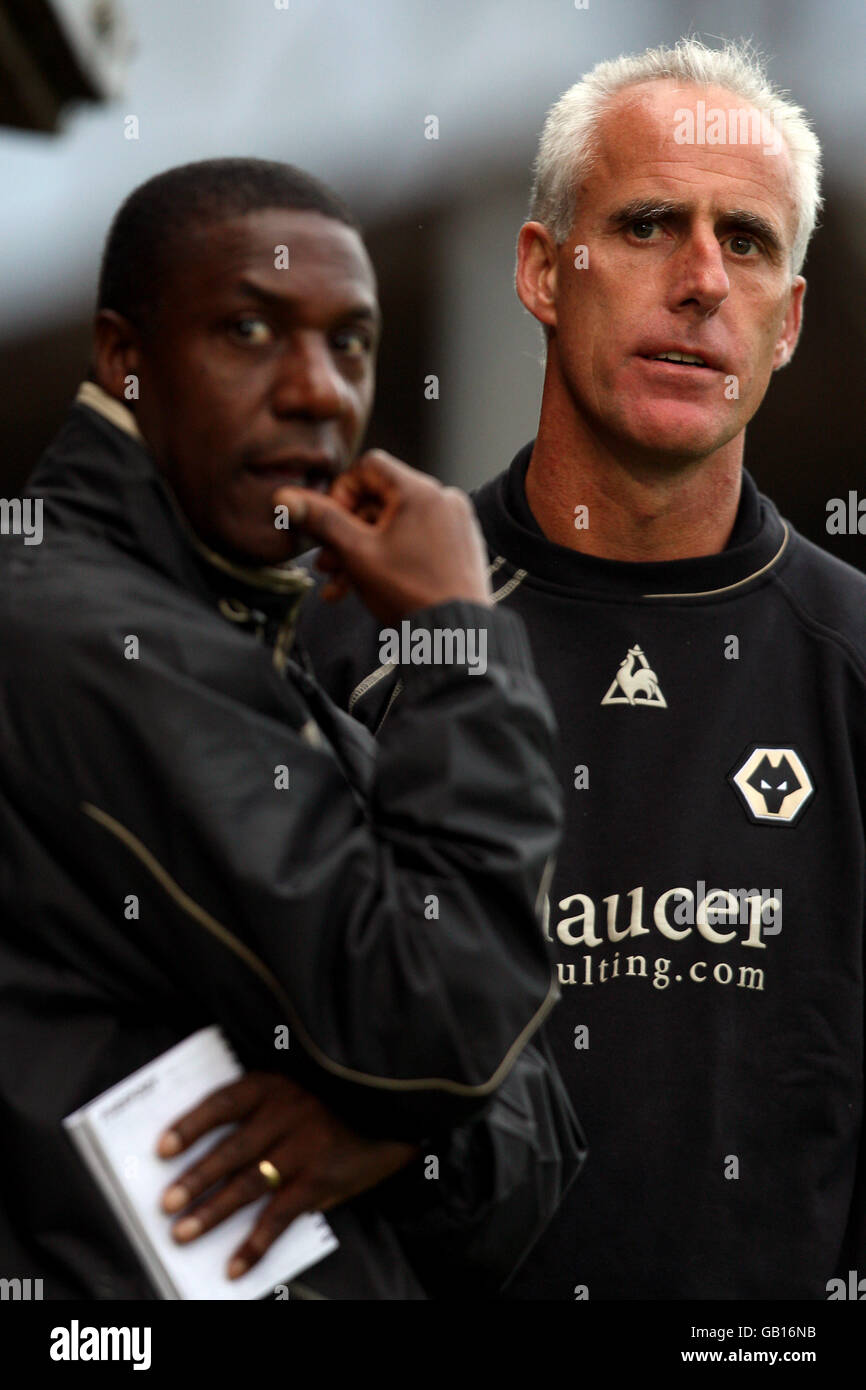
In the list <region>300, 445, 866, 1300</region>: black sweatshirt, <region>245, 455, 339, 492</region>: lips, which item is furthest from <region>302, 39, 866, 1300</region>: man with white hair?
<region>245, 455, 339, 492</region>: lips

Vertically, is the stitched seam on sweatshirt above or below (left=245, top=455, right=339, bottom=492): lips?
below

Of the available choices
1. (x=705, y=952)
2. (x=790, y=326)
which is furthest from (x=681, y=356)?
(x=705, y=952)

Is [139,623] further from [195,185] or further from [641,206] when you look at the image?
[641,206]

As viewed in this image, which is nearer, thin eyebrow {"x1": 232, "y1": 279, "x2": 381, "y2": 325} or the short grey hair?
thin eyebrow {"x1": 232, "y1": 279, "x2": 381, "y2": 325}

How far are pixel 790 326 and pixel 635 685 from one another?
56 centimetres

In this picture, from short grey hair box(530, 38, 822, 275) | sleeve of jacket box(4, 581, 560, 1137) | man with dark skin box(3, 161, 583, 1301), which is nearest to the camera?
sleeve of jacket box(4, 581, 560, 1137)

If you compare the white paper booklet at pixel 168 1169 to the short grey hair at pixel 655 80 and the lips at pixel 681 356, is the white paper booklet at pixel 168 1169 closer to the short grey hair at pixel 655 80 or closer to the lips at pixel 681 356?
the lips at pixel 681 356

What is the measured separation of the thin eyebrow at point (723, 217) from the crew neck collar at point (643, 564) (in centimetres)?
35

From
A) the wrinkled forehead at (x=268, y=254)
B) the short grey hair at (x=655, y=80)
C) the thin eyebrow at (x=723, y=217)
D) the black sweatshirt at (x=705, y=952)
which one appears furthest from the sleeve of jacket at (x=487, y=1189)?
the short grey hair at (x=655, y=80)

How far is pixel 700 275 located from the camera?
2125 mm

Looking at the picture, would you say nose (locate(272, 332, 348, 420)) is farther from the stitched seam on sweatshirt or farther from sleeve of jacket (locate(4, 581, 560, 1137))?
the stitched seam on sweatshirt

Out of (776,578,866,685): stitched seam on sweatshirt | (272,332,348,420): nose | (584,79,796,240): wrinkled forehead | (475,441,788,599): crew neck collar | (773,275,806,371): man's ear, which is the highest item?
(584,79,796,240): wrinkled forehead

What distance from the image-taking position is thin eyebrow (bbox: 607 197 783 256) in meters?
2.17
